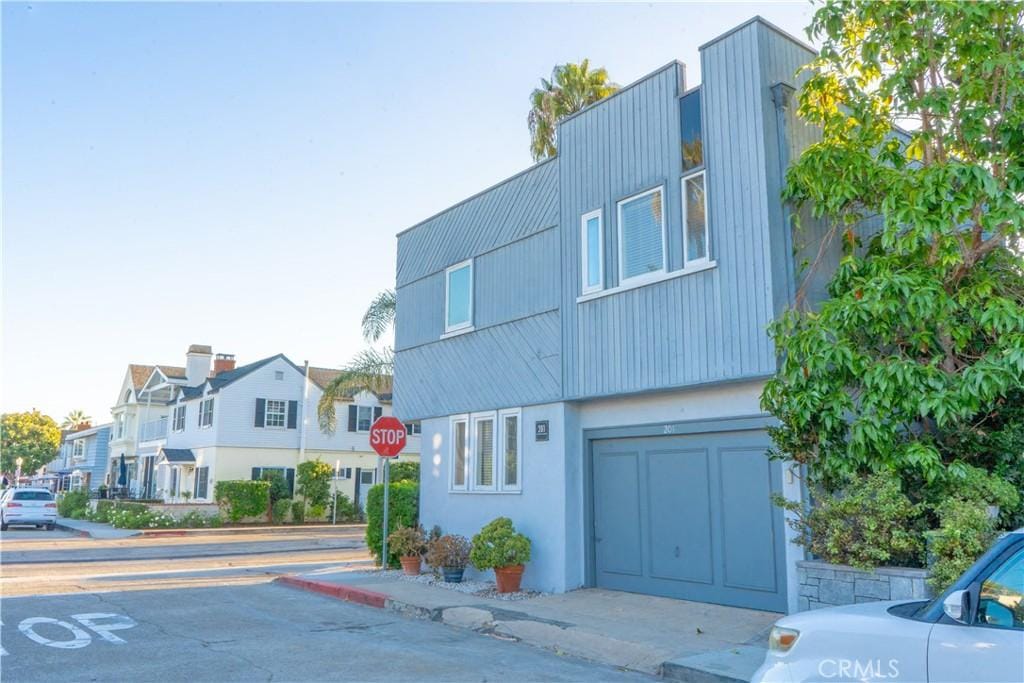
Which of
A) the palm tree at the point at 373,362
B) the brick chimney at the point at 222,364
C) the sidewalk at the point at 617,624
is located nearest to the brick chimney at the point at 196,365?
the brick chimney at the point at 222,364

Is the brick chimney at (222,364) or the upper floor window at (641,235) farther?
the brick chimney at (222,364)

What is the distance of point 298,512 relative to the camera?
3631 centimetres

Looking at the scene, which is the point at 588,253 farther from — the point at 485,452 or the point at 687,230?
the point at 485,452

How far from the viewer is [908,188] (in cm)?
852

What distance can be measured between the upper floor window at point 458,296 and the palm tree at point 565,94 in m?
10.4

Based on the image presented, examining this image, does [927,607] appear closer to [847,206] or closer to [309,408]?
[847,206]

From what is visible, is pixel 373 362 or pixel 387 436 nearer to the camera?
pixel 387 436

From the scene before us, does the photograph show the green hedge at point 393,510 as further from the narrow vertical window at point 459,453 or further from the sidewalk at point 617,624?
the sidewalk at point 617,624

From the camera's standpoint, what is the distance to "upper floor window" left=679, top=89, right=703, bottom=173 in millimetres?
11305

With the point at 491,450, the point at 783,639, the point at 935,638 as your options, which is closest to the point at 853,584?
the point at 783,639

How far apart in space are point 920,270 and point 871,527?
2755mm

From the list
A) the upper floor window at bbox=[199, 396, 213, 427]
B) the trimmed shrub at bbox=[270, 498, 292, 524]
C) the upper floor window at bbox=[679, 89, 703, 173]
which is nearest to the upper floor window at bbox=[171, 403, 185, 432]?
the upper floor window at bbox=[199, 396, 213, 427]

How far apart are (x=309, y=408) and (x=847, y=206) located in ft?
114

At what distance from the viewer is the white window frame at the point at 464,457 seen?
14883mm
